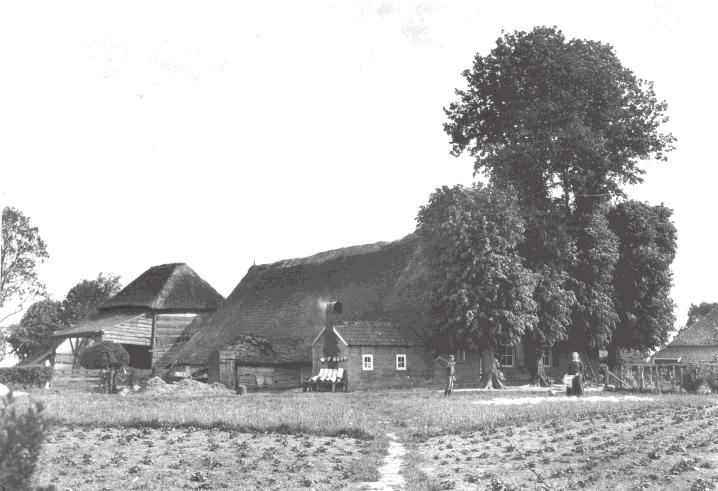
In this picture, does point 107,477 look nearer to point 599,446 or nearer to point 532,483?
point 532,483

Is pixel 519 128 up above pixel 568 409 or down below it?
above

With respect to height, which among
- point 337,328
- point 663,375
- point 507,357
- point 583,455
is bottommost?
point 583,455

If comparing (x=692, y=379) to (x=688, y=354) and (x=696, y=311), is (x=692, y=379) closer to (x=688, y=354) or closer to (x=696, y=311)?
(x=688, y=354)

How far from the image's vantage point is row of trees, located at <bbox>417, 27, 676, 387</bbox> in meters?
40.5

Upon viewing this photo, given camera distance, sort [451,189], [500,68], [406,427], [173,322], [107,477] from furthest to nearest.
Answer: [173,322], [500,68], [451,189], [406,427], [107,477]

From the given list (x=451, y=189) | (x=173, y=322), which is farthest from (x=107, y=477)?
(x=173, y=322)

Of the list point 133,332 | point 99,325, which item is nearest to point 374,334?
point 133,332

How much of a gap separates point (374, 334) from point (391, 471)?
99.4 ft

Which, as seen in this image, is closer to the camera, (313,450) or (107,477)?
(107,477)

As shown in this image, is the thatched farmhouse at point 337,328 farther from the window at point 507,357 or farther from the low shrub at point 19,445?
the low shrub at point 19,445

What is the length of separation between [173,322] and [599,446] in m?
52.3

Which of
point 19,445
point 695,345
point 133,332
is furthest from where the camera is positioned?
point 695,345

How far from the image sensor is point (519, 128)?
148ft

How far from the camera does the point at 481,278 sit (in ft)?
132
